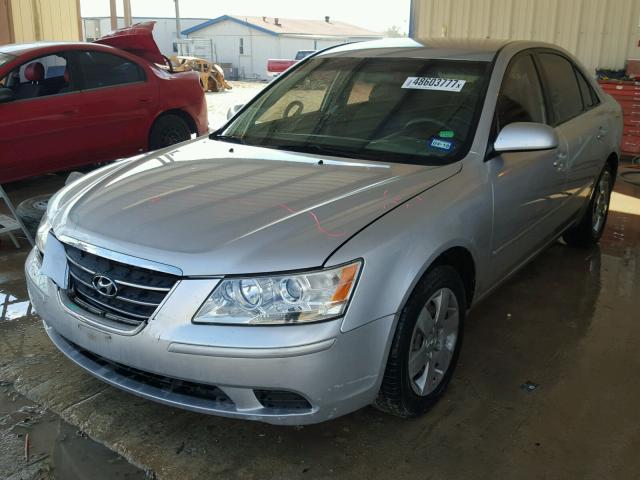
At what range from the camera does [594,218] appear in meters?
4.97

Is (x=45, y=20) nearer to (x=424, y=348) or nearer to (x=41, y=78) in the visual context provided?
(x=41, y=78)

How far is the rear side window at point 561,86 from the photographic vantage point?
4.01 m

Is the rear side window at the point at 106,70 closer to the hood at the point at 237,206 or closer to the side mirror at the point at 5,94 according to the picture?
the side mirror at the point at 5,94

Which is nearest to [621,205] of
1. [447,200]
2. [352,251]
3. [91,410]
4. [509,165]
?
[509,165]

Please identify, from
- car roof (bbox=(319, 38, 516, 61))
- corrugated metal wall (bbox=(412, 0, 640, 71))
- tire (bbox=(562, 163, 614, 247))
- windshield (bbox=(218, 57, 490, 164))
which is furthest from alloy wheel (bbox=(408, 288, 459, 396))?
corrugated metal wall (bbox=(412, 0, 640, 71))

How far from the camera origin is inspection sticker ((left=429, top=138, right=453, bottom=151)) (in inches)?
122

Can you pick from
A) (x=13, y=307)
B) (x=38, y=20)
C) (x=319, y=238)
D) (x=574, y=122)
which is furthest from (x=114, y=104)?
(x=38, y=20)

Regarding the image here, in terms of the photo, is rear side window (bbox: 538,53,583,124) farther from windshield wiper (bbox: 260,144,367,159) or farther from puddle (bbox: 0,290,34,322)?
puddle (bbox: 0,290,34,322)

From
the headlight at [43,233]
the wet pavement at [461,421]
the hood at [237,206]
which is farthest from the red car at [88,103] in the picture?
the headlight at [43,233]

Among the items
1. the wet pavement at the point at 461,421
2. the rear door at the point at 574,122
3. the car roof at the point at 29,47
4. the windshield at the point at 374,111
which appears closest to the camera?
the wet pavement at the point at 461,421

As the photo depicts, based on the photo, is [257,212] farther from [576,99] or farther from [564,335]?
[576,99]

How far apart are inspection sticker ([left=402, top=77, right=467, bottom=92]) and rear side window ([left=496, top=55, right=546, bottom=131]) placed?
0.75 ft

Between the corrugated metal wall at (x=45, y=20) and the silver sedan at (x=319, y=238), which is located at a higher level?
the corrugated metal wall at (x=45, y=20)

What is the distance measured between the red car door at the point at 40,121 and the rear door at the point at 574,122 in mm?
4651
